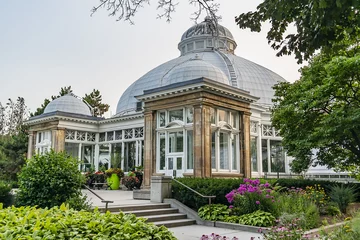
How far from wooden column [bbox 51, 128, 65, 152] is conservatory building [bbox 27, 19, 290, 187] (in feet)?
0.25

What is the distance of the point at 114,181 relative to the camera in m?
23.4

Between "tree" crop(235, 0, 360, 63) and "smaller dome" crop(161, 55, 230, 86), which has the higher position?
"smaller dome" crop(161, 55, 230, 86)

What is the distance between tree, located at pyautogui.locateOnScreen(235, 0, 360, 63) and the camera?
211 inches

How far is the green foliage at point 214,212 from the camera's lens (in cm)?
1149

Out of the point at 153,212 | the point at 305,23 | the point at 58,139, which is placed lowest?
the point at 153,212

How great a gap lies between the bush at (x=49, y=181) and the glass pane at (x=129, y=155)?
54.7 feet

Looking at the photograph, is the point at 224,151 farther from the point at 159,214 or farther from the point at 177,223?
the point at 177,223

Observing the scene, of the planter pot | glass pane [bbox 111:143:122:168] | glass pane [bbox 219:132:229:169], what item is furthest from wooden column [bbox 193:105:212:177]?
glass pane [bbox 111:143:122:168]

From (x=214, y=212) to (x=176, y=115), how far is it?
832 cm

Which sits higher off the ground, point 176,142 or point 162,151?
point 176,142

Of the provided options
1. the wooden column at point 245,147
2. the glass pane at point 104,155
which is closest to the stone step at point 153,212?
the wooden column at point 245,147

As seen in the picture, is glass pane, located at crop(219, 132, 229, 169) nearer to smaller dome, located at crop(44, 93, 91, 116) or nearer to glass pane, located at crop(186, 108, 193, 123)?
glass pane, located at crop(186, 108, 193, 123)

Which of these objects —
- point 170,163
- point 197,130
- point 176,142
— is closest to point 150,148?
point 170,163

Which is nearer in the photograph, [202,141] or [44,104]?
[202,141]
